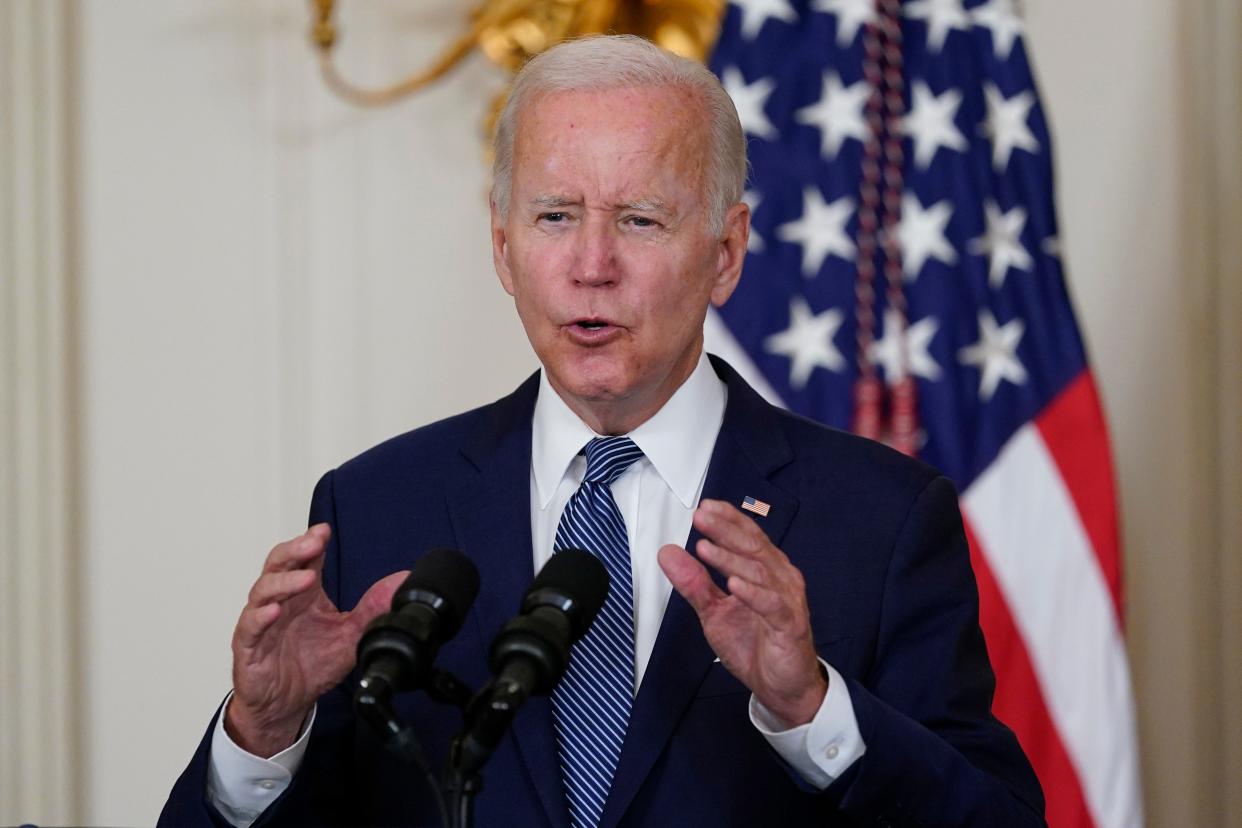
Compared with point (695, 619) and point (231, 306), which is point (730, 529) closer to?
point (695, 619)

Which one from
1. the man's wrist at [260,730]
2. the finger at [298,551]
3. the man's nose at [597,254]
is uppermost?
the man's nose at [597,254]

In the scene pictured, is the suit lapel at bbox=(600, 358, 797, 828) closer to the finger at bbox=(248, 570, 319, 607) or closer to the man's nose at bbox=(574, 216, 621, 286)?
the man's nose at bbox=(574, 216, 621, 286)

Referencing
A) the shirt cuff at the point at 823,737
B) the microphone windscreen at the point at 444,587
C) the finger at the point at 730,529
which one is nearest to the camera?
the microphone windscreen at the point at 444,587

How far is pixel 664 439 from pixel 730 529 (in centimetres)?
57

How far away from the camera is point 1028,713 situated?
3.30m

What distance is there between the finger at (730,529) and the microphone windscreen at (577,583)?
0.13m

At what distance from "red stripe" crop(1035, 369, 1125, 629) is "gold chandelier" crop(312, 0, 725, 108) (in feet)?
3.61

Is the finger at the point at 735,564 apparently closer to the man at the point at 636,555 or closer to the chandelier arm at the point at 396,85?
the man at the point at 636,555

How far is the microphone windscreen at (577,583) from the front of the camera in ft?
5.06

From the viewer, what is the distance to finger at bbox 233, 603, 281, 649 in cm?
176

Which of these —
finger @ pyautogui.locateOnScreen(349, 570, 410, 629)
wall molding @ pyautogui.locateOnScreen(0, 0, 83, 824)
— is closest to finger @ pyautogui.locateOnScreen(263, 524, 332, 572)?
finger @ pyautogui.locateOnScreen(349, 570, 410, 629)

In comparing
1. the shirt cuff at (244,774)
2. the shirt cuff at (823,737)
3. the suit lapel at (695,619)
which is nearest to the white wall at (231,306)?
the suit lapel at (695,619)

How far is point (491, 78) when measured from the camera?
12.1 ft

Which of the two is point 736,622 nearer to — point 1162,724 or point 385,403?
point 385,403
